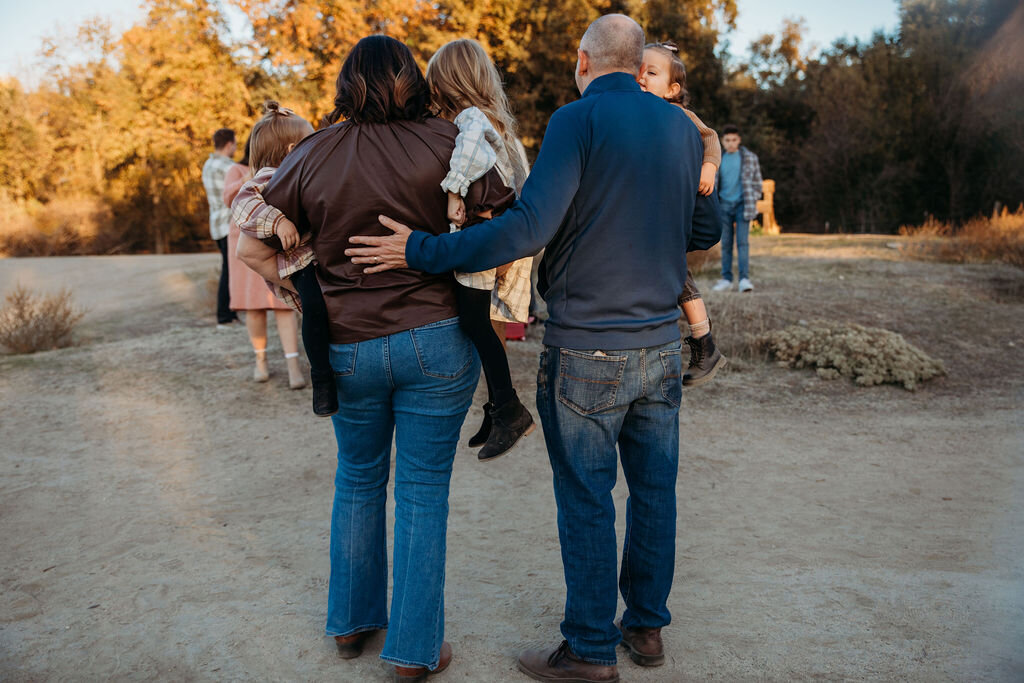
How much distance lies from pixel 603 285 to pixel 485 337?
40 centimetres

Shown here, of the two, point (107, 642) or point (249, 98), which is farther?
point (249, 98)

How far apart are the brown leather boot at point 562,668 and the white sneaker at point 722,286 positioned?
7.12m

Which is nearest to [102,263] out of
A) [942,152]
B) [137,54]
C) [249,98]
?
Answer: [249,98]

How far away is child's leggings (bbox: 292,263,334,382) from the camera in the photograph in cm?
241

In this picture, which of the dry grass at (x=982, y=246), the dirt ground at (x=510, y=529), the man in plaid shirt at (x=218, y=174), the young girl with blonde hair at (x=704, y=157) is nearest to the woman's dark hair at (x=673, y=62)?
the young girl with blonde hair at (x=704, y=157)

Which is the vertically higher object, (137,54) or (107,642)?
(137,54)

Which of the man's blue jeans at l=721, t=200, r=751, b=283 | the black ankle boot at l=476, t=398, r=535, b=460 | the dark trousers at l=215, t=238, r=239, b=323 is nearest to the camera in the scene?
the black ankle boot at l=476, t=398, r=535, b=460

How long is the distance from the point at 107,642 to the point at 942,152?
A: 24.2 meters

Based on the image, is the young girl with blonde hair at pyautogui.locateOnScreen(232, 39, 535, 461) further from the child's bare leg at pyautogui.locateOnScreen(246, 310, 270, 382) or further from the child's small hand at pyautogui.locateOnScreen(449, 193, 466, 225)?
the child's bare leg at pyautogui.locateOnScreen(246, 310, 270, 382)

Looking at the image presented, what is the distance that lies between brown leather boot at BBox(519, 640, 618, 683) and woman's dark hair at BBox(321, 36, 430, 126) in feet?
5.86

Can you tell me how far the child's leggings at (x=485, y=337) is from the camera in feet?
7.84

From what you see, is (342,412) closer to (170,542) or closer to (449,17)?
(170,542)

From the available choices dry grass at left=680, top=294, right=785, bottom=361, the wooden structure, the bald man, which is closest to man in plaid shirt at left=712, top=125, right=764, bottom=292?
dry grass at left=680, top=294, right=785, bottom=361

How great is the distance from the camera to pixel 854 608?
3.01m
